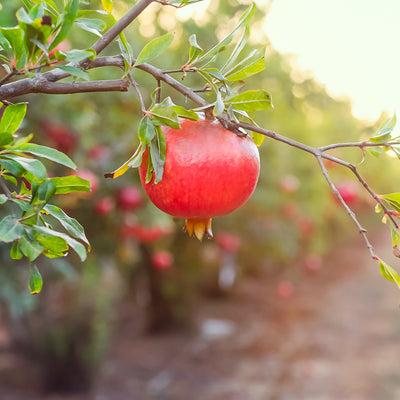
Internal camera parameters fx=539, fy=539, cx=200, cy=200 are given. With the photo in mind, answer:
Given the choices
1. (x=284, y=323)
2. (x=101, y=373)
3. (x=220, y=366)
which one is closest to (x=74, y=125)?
(x=101, y=373)

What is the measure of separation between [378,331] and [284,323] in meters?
1.58

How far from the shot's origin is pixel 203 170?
0.78 metres

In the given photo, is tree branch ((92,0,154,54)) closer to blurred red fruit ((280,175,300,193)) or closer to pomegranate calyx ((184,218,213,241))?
pomegranate calyx ((184,218,213,241))

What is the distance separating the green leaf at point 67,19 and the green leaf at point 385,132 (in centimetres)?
43

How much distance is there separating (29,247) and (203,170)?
266 millimetres

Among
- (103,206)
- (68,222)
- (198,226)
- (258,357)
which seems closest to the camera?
(68,222)

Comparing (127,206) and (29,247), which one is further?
(127,206)

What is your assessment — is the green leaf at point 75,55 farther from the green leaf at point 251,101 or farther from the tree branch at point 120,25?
the green leaf at point 251,101

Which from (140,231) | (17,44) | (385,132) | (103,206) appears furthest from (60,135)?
(385,132)

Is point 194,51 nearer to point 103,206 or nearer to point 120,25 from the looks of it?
point 120,25

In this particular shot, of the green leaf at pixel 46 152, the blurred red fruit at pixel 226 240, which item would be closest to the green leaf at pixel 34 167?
the green leaf at pixel 46 152

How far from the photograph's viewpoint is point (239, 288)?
10.7m

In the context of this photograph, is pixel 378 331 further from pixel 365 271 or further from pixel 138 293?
pixel 365 271

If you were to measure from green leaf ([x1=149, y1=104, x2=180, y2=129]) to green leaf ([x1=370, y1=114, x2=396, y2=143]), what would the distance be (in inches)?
10.9
